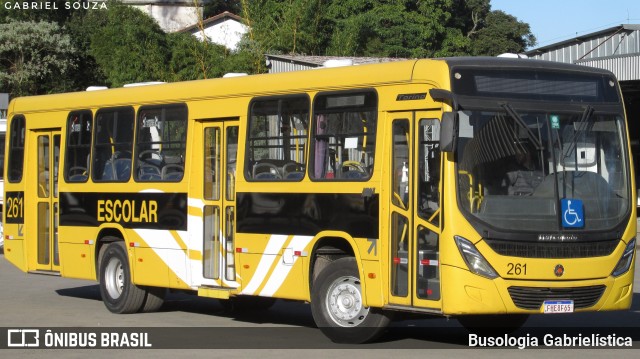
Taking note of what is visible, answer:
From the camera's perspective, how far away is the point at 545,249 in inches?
467

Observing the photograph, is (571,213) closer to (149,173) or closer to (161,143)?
(161,143)

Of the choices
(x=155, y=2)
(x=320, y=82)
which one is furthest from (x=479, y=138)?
(x=155, y=2)

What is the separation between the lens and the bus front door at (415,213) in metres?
12.0

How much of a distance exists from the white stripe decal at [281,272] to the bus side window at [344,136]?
724 millimetres

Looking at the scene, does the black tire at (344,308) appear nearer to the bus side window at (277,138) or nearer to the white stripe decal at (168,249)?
the bus side window at (277,138)

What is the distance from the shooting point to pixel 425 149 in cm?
1220

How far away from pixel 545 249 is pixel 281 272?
3.26 meters

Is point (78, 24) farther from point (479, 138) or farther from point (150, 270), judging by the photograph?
point (479, 138)

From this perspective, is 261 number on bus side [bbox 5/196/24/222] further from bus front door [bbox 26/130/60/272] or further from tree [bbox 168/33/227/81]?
tree [bbox 168/33/227/81]

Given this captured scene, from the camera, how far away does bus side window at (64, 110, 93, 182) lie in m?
17.3

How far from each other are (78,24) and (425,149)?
177 feet

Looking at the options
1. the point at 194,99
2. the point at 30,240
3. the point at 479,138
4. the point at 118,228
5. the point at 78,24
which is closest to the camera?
the point at 479,138

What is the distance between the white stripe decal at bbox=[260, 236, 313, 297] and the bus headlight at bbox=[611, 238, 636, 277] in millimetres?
3282

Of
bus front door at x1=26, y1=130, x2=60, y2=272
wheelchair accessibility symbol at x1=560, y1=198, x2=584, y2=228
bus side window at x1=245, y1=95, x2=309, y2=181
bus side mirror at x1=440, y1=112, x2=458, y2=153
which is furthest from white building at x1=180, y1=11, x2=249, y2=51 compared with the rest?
bus side mirror at x1=440, y1=112, x2=458, y2=153
